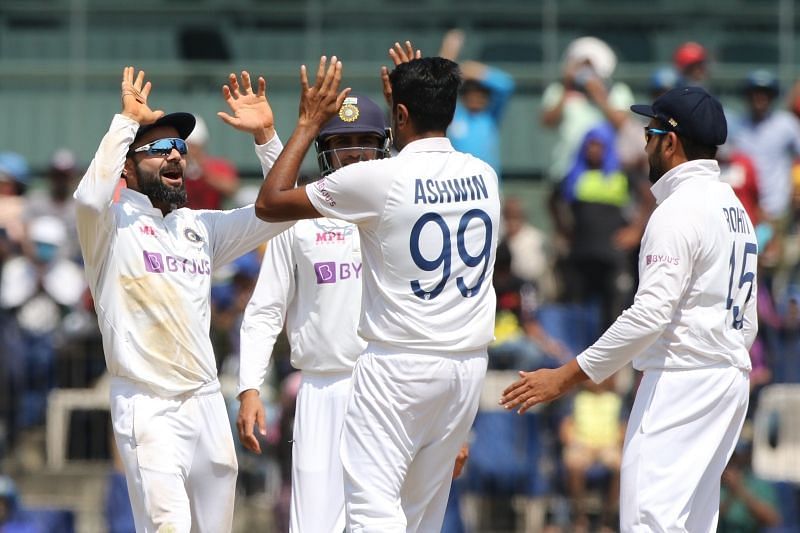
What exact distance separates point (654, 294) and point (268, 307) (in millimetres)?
2056

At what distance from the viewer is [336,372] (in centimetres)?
751

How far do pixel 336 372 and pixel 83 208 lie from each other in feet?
5.04

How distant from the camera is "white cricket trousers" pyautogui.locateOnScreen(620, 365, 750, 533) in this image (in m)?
6.59

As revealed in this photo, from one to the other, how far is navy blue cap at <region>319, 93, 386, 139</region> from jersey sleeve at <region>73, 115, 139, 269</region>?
0.97 metres

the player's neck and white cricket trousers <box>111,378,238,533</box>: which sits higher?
the player's neck

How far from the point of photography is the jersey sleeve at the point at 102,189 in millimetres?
6707

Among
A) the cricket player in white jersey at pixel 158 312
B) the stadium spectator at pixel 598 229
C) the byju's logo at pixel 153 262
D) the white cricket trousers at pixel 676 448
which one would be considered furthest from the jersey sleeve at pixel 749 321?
the stadium spectator at pixel 598 229

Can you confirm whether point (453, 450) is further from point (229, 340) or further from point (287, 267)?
point (229, 340)

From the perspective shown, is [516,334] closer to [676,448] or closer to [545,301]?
[545,301]

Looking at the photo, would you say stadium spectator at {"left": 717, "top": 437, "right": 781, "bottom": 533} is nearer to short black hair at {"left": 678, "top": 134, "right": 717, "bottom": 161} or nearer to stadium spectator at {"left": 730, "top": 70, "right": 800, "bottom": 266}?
stadium spectator at {"left": 730, "top": 70, "right": 800, "bottom": 266}

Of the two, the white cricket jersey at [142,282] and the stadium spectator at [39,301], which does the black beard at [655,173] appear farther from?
the stadium spectator at [39,301]

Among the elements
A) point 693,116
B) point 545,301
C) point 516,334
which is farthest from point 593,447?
point 693,116

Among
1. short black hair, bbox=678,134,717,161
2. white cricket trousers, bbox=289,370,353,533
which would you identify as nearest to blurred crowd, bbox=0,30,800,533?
white cricket trousers, bbox=289,370,353,533

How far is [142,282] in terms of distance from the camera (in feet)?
22.8
